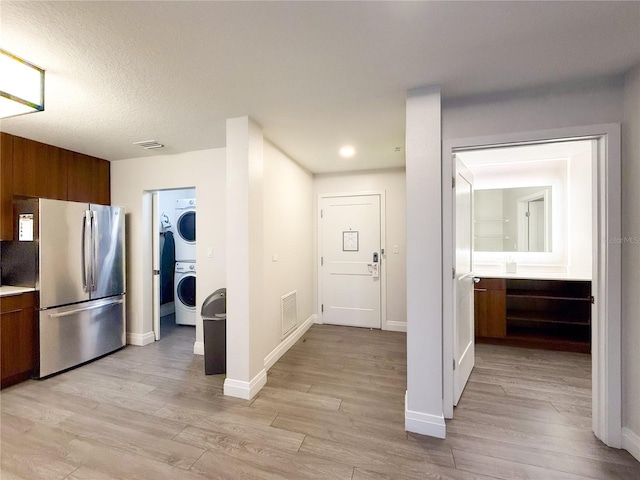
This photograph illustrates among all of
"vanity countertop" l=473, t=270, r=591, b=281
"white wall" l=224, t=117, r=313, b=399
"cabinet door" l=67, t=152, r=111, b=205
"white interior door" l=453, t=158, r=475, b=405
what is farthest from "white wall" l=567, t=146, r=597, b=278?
"cabinet door" l=67, t=152, r=111, b=205

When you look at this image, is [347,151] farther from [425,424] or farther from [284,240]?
[425,424]

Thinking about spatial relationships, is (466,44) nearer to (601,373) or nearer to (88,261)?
(601,373)

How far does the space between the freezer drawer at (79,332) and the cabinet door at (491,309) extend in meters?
4.61

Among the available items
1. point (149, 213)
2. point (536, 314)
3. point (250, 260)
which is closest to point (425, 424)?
point (250, 260)

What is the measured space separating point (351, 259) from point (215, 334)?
227cm

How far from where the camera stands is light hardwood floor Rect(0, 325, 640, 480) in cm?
157

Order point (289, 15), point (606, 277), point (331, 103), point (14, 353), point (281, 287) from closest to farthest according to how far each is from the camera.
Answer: point (289, 15)
point (606, 277)
point (331, 103)
point (14, 353)
point (281, 287)

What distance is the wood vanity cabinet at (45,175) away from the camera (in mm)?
2625

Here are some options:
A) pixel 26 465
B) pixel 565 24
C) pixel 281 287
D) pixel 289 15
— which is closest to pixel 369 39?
pixel 289 15

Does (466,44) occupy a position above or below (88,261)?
above

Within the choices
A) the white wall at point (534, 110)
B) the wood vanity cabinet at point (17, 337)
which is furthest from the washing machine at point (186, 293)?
the white wall at point (534, 110)

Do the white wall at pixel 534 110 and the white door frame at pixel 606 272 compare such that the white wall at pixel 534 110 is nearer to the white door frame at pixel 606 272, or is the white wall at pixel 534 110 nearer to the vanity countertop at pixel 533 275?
the white door frame at pixel 606 272

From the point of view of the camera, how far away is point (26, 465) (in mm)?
1608

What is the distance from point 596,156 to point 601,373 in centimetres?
148
